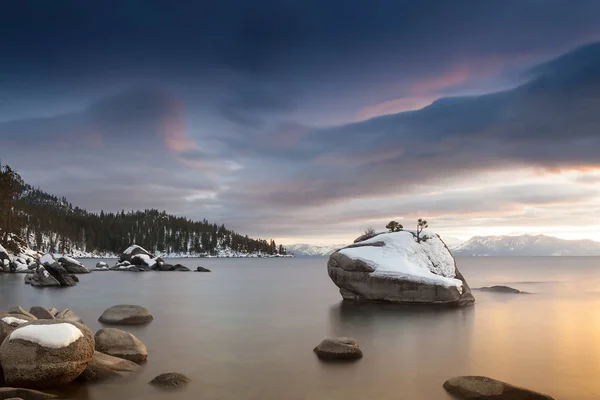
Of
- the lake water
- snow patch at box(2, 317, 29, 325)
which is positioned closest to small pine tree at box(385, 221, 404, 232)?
the lake water

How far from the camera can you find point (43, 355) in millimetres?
11547

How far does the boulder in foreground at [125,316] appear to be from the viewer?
23.2 m

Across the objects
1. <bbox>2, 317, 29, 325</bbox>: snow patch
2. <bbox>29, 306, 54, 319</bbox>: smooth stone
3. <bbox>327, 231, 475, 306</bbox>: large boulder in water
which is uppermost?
<bbox>327, 231, 475, 306</bbox>: large boulder in water

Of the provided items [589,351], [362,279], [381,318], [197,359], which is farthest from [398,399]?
[362,279]

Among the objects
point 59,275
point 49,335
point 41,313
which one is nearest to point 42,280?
point 59,275

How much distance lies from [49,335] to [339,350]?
8.85 meters

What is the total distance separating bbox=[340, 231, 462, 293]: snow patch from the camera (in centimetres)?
2972

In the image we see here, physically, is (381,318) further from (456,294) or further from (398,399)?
(398,399)

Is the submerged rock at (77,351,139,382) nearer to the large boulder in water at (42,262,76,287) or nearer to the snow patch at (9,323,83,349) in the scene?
the snow patch at (9,323,83,349)

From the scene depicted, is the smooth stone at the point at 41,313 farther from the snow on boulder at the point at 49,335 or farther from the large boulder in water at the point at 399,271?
the large boulder in water at the point at 399,271

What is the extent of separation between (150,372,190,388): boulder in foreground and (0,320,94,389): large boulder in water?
195cm

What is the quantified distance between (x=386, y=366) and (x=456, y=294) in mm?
17058

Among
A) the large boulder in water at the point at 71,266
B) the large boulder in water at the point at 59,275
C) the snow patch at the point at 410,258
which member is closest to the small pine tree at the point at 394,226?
the snow patch at the point at 410,258

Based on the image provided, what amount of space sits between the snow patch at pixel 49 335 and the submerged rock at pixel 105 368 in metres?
1.33
